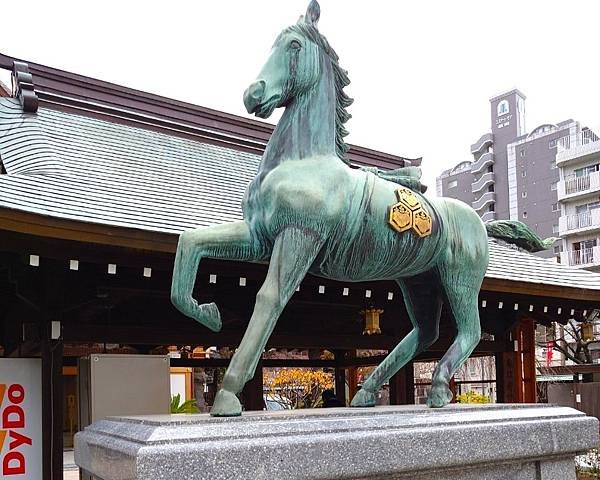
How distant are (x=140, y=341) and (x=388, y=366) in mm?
3949

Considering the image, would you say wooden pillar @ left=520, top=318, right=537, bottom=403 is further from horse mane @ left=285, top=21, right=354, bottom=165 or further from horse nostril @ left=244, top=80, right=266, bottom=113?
horse nostril @ left=244, top=80, right=266, bottom=113

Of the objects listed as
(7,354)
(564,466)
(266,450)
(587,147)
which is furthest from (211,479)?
(587,147)

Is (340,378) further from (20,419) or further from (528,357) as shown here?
(20,419)

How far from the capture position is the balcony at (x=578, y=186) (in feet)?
103

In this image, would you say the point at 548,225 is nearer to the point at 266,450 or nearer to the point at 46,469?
the point at 46,469

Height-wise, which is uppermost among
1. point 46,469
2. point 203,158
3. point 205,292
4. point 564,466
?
point 203,158

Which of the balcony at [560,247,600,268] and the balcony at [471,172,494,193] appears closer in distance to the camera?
the balcony at [560,247,600,268]

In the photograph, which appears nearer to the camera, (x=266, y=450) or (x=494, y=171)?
(x=266, y=450)

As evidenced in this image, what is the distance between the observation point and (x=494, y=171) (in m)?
42.8

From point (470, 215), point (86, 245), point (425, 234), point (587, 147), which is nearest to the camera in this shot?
point (425, 234)

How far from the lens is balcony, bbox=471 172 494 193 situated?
42.8m

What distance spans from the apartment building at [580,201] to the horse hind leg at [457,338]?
2961 centimetres

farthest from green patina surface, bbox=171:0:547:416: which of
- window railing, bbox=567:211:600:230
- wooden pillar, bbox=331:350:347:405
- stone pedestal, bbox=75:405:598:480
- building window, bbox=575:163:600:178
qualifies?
building window, bbox=575:163:600:178

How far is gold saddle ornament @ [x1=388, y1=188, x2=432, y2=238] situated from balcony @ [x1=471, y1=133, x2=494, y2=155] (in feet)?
138
